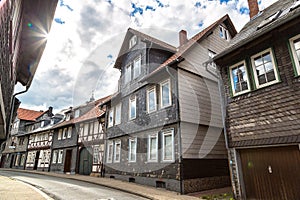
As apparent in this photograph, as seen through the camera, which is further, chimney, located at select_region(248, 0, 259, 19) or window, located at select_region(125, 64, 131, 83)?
window, located at select_region(125, 64, 131, 83)

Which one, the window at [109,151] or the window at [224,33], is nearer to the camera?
the window at [224,33]

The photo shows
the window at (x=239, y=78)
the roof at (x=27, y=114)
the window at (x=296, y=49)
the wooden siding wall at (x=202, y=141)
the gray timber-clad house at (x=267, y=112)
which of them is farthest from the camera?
the roof at (x=27, y=114)

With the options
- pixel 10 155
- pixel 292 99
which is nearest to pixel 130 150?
pixel 292 99

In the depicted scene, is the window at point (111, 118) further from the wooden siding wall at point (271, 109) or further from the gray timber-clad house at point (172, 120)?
the wooden siding wall at point (271, 109)

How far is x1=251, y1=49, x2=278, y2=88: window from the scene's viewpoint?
754cm

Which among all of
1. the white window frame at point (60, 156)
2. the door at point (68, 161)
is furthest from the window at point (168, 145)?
the white window frame at point (60, 156)

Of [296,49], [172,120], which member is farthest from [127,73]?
[296,49]

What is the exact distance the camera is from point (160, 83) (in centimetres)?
1275

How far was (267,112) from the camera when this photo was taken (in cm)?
730

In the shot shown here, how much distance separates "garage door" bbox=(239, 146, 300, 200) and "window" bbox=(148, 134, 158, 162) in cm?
520

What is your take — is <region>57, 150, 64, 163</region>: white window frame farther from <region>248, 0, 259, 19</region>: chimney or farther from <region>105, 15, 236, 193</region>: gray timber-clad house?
<region>248, 0, 259, 19</region>: chimney

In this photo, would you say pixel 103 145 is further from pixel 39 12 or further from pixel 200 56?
pixel 39 12

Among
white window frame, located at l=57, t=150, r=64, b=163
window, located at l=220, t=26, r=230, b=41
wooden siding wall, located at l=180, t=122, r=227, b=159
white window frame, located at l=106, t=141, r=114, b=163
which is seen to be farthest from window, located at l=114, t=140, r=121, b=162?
white window frame, located at l=57, t=150, r=64, b=163

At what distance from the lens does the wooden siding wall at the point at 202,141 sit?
1051 cm
